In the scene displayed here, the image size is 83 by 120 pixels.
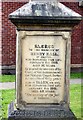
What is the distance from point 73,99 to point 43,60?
3.65 m

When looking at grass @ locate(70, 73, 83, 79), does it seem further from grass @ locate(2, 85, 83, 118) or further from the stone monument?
the stone monument

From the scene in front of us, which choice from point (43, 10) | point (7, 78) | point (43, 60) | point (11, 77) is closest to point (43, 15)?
point (43, 10)

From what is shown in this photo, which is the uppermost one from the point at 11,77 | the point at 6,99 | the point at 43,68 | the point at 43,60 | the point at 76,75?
the point at 43,60

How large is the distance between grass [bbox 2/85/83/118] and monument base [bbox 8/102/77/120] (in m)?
1.11

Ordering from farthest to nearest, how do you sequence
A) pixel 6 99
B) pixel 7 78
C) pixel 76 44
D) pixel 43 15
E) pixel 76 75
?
pixel 76 44 → pixel 76 75 → pixel 7 78 → pixel 6 99 → pixel 43 15

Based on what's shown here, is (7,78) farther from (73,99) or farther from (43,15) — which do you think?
(43,15)

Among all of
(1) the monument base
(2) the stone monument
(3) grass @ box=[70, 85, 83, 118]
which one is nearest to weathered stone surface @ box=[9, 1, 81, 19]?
(2) the stone monument

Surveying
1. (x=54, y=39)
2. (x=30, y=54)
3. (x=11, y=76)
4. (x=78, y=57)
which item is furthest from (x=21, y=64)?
(x=78, y=57)

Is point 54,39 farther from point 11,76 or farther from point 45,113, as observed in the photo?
point 11,76

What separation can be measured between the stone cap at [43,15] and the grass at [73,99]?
2.18 m

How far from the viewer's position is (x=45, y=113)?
7633 mm

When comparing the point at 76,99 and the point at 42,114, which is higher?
the point at 42,114

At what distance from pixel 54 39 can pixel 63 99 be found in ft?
3.43

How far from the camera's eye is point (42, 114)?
762cm
